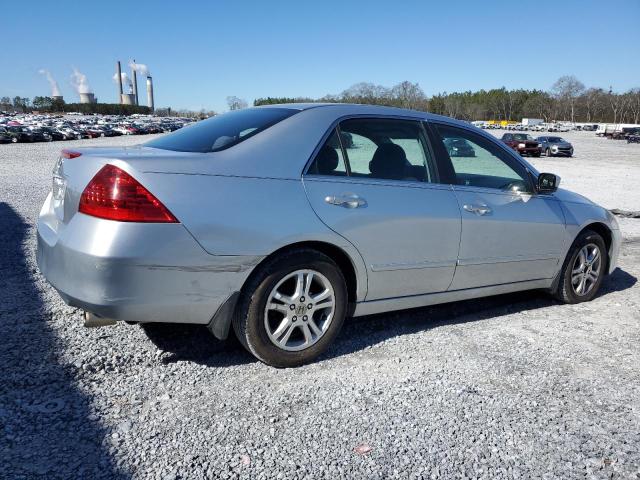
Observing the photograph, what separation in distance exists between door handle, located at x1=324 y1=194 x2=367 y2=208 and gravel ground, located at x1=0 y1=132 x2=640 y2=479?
101 centimetres

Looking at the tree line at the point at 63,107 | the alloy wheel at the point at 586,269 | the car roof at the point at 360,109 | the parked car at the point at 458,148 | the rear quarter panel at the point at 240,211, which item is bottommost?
the alloy wheel at the point at 586,269

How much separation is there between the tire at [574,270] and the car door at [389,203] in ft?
A: 4.92

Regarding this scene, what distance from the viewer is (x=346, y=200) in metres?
3.28

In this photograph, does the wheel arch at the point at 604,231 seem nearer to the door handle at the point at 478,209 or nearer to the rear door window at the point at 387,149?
the door handle at the point at 478,209

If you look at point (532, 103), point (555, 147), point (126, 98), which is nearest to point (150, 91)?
point (126, 98)

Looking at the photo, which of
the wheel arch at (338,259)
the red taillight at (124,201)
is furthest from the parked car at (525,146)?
the red taillight at (124,201)

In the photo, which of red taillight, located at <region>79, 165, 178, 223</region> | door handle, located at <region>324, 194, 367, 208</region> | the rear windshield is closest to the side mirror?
door handle, located at <region>324, 194, 367, 208</region>

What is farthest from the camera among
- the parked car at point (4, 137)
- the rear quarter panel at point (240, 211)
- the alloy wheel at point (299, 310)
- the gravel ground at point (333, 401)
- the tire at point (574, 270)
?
the parked car at point (4, 137)

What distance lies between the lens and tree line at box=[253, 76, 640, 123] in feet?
420

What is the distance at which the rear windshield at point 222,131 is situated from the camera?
3246mm

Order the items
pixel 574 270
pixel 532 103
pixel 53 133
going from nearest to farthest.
Result: 1. pixel 574 270
2. pixel 53 133
3. pixel 532 103

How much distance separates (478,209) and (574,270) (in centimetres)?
151

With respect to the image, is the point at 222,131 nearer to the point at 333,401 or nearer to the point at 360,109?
the point at 360,109

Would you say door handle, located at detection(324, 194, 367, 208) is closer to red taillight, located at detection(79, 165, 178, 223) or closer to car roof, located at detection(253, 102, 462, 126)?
car roof, located at detection(253, 102, 462, 126)
